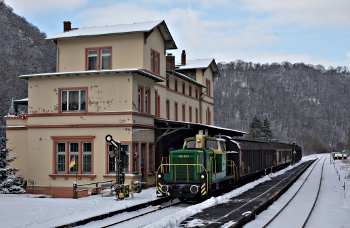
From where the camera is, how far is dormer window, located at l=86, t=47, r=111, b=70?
30234 mm

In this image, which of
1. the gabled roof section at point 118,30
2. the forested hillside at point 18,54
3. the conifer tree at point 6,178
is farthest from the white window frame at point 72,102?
the forested hillside at point 18,54

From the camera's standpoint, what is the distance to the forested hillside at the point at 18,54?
9444 centimetres

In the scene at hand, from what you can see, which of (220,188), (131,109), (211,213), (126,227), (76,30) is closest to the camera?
(126,227)

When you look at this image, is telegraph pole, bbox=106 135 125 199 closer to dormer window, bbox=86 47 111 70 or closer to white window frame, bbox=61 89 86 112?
white window frame, bbox=61 89 86 112

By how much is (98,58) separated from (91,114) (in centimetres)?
494

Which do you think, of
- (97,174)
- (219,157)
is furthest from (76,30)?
(219,157)

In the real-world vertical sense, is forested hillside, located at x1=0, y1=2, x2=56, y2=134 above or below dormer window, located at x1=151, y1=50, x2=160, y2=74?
above

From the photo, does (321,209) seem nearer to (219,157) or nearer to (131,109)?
(219,157)

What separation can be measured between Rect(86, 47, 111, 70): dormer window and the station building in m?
0.07

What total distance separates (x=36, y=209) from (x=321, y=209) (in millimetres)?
11553

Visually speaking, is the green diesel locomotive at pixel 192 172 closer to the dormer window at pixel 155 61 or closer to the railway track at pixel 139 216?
the railway track at pixel 139 216

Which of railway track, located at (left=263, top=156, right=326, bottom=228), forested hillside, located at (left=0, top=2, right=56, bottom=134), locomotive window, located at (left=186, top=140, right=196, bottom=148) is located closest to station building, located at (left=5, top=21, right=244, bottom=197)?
locomotive window, located at (left=186, top=140, right=196, bottom=148)

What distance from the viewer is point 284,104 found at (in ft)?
654

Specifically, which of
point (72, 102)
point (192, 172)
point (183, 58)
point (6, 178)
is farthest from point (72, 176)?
point (183, 58)
